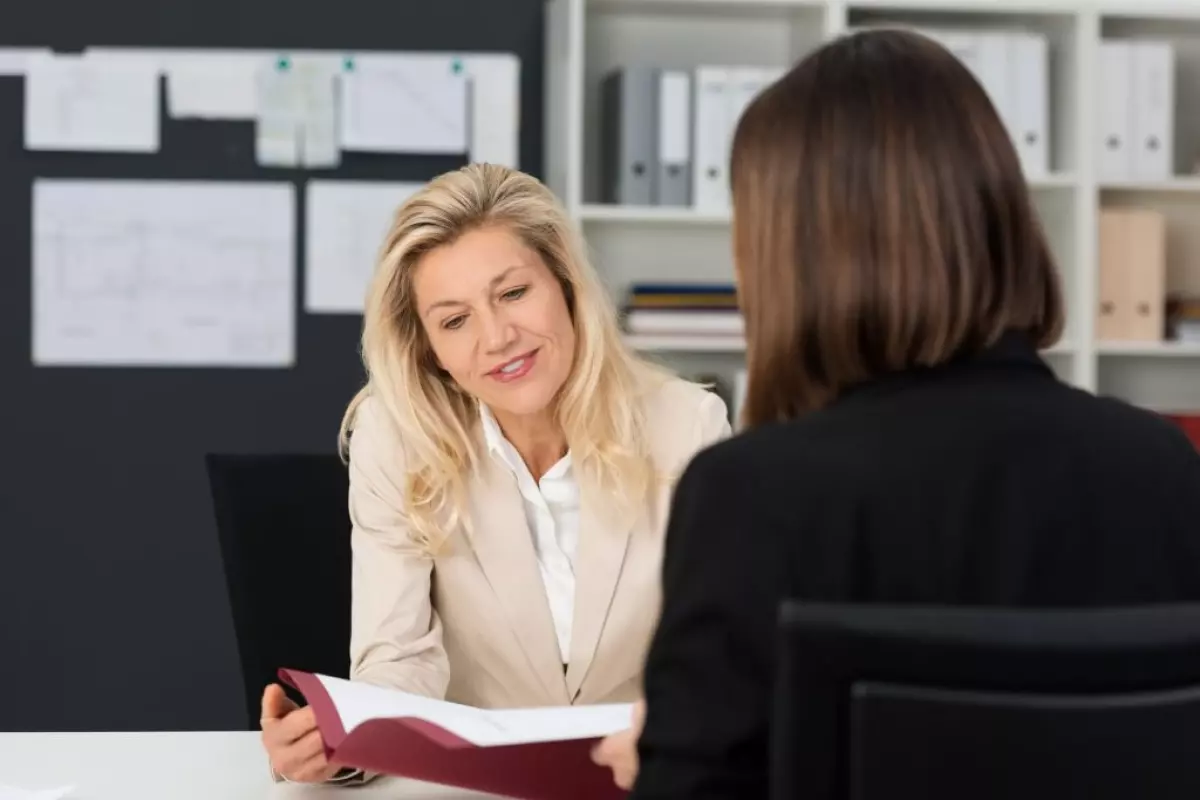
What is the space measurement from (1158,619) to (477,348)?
1.22 metres

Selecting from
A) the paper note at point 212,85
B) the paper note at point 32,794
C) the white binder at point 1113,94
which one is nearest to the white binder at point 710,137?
the white binder at point 1113,94

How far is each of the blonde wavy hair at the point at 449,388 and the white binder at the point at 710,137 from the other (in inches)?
49.8

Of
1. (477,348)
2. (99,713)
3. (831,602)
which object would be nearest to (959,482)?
(831,602)

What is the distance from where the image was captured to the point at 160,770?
5.07 feet

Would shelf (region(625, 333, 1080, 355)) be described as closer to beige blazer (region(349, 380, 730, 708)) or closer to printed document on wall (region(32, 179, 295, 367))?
printed document on wall (region(32, 179, 295, 367))

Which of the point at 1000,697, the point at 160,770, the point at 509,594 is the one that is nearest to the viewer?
the point at 1000,697

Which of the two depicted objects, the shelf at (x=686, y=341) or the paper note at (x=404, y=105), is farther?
the paper note at (x=404, y=105)

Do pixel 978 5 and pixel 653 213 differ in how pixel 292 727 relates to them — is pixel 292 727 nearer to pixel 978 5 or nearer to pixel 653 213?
pixel 653 213

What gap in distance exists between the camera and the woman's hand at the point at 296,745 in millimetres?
1473

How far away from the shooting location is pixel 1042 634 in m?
0.78

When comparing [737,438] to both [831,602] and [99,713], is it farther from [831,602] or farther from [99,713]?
[99,713]

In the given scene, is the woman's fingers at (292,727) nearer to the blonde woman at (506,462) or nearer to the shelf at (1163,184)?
the blonde woman at (506,462)

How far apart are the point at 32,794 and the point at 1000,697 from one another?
1.01 meters

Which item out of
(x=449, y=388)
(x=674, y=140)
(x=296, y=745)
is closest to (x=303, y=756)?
(x=296, y=745)
